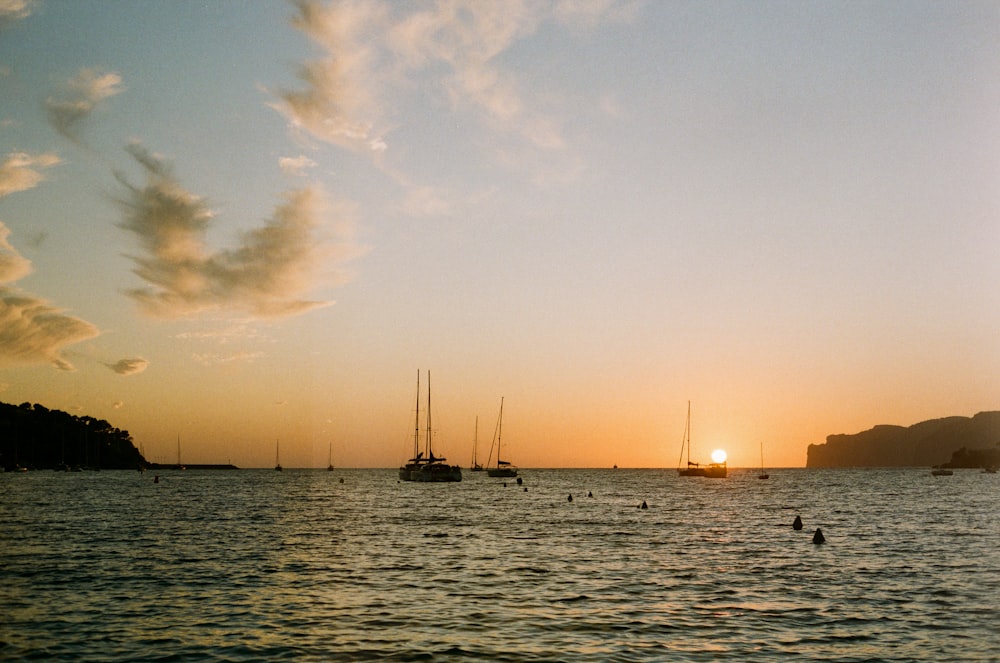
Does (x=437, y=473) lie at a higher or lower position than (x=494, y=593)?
lower

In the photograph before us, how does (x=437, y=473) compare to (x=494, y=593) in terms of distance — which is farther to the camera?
(x=437, y=473)

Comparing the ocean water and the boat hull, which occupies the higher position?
the ocean water

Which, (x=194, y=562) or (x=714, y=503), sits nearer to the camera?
(x=194, y=562)

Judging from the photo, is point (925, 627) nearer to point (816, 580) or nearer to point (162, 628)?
point (816, 580)

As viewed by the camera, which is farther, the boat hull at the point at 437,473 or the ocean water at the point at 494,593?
the boat hull at the point at 437,473

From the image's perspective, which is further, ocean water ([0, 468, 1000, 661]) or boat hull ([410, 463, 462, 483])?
boat hull ([410, 463, 462, 483])

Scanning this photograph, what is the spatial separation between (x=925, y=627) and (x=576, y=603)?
1233cm

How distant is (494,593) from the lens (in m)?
34.6

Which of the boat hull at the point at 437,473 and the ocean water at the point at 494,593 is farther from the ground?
the ocean water at the point at 494,593

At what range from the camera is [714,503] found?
378 ft

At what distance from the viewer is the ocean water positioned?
25.0 m

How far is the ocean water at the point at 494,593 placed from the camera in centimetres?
2498

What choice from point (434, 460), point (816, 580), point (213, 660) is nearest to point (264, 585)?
point (213, 660)

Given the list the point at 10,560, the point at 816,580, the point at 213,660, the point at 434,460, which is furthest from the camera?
the point at 434,460
